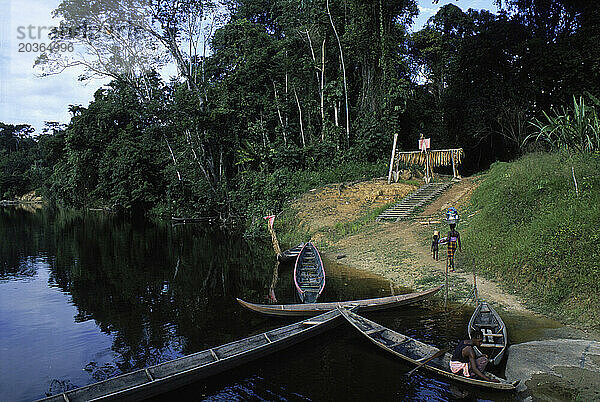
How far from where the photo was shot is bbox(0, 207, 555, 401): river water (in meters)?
8.67

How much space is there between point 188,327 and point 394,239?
419 inches

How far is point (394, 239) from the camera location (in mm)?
19750

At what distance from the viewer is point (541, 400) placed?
7402 mm

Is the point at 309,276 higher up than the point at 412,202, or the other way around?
the point at 412,202

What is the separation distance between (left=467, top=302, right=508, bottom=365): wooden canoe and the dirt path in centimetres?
178

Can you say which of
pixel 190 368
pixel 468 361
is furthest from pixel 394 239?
pixel 190 368

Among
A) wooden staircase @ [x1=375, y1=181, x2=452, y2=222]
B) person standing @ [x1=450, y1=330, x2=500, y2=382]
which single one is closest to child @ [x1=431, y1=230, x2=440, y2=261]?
wooden staircase @ [x1=375, y1=181, x2=452, y2=222]

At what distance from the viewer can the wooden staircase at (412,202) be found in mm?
22727

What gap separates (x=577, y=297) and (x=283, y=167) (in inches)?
988

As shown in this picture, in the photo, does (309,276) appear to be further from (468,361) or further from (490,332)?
(468,361)

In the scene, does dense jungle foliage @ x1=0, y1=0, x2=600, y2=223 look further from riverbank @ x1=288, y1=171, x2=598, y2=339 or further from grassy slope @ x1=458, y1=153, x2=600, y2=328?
grassy slope @ x1=458, y1=153, x2=600, y2=328

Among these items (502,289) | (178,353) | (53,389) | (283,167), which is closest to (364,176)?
(283,167)

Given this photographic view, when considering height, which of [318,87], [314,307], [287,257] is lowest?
[314,307]

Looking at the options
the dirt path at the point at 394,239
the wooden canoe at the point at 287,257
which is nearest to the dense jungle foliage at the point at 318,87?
the dirt path at the point at 394,239
